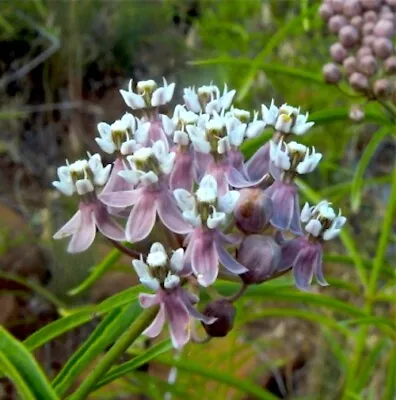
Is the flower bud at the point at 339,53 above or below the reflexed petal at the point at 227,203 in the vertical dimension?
below

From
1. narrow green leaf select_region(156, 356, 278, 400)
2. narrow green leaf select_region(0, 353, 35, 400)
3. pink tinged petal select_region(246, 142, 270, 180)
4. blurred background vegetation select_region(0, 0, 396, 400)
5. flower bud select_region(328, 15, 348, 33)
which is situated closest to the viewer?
narrow green leaf select_region(0, 353, 35, 400)

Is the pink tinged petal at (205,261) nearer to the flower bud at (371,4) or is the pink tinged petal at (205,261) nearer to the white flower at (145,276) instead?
the white flower at (145,276)

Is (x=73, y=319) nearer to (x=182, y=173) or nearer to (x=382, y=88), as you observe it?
(x=182, y=173)

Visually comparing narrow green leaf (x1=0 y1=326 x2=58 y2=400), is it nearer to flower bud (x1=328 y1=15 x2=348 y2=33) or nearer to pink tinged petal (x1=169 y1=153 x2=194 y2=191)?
pink tinged petal (x1=169 y1=153 x2=194 y2=191)

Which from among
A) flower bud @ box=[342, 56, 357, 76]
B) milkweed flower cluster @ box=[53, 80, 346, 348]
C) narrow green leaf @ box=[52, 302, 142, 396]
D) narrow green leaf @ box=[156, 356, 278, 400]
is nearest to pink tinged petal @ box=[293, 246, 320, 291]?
milkweed flower cluster @ box=[53, 80, 346, 348]

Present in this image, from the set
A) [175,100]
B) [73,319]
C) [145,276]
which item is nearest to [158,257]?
[145,276]

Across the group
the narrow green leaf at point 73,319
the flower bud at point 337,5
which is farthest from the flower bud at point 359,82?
the narrow green leaf at point 73,319
